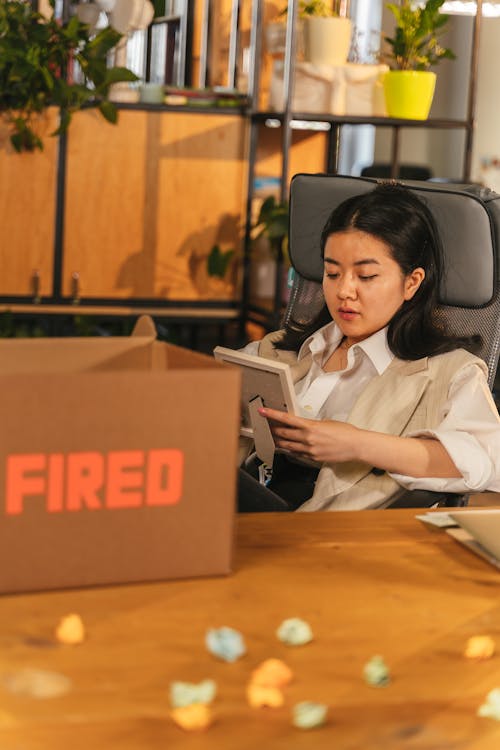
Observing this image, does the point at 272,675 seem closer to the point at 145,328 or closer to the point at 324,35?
the point at 145,328

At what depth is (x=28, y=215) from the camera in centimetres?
381

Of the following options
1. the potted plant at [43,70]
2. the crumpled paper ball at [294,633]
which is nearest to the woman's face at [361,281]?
the crumpled paper ball at [294,633]

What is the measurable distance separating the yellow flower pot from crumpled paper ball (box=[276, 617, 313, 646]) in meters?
3.20

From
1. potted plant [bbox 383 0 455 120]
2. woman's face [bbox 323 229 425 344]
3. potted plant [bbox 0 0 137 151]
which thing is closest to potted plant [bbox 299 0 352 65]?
potted plant [bbox 383 0 455 120]

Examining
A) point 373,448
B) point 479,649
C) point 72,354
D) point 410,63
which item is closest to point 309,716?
point 479,649

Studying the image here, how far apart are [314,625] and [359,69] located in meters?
3.23

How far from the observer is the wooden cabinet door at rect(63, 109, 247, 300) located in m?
3.84

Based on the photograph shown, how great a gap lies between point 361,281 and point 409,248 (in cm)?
11

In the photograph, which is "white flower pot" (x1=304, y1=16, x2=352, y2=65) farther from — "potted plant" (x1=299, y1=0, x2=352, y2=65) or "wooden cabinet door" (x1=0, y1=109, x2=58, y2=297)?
"wooden cabinet door" (x1=0, y1=109, x2=58, y2=297)

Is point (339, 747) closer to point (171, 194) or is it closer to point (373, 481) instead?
point (373, 481)

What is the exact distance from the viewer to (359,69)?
12.5 ft

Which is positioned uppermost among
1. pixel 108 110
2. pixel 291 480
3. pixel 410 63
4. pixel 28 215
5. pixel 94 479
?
pixel 410 63

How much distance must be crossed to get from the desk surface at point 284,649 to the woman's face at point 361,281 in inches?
30.4

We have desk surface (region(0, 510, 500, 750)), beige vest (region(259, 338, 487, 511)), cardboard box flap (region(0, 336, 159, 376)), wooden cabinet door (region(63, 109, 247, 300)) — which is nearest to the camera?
desk surface (region(0, 510, 500, 750))
